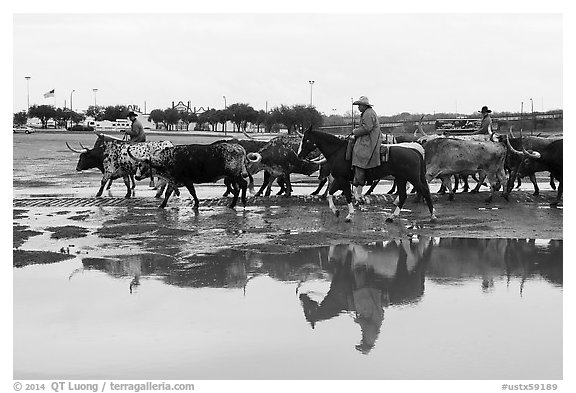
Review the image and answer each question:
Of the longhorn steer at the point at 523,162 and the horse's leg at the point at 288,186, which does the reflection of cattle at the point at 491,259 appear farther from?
the horse's leg at the point at 288,186

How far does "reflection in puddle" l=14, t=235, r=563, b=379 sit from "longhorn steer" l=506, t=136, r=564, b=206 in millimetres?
6660

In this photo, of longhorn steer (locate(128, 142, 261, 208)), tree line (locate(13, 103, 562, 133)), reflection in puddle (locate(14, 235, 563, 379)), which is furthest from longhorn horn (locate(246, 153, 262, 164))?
tree line (locate(13, 103, 562, 133))

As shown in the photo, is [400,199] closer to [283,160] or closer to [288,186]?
[288,186]

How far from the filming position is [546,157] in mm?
16953

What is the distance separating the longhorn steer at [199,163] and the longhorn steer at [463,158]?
→ 3932 millimetres

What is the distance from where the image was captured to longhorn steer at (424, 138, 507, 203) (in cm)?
1697

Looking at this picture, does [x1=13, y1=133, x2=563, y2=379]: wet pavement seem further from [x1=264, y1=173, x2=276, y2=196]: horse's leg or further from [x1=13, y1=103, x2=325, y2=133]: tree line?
Result: [x1=13, y1=103, x2=325, y2=133]: tree line

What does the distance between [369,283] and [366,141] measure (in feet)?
17.4

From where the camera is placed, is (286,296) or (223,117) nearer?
(286,296)

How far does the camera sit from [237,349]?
6.35m

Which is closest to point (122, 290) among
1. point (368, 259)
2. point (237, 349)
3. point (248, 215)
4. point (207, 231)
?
point (237, 349)

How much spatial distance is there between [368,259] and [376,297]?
203cm

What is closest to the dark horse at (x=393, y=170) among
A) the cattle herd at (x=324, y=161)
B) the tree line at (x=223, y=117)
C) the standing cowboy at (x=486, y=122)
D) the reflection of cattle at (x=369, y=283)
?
the cattle herd at (x=324, y=161)

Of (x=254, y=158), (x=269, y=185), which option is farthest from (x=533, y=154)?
(x=254, y=158)
